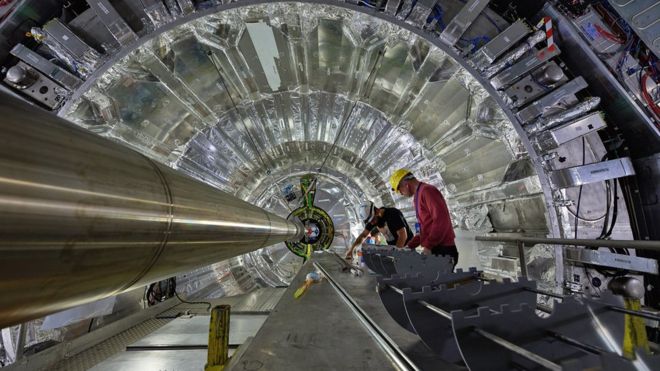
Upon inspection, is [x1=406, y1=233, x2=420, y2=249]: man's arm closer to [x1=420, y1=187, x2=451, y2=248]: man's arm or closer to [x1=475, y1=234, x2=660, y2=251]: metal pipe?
[x1=420, y1=187, x2=451, y2=248]: man's arm

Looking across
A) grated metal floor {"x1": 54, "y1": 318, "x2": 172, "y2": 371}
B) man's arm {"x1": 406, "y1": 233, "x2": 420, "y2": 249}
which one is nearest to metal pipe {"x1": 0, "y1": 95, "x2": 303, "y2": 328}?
grated metal floor {"x1": 54, "y1": 318, "x2": 172, "y2": 371}

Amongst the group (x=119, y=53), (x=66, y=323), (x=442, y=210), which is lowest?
(x=66, y=323)

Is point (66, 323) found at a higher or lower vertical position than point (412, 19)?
lower

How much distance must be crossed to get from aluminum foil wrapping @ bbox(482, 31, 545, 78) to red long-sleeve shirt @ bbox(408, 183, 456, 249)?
1061mm

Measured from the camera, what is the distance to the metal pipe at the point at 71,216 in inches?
13.5

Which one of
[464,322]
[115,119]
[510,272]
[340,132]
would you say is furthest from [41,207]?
[340,132]

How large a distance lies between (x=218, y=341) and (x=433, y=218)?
80.4 inches

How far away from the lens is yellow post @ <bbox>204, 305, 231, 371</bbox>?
1256mm

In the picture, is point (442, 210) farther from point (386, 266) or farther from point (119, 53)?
point (119, 53)

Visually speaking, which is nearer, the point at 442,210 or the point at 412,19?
the point at 412,19

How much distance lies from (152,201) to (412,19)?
8.20 ft

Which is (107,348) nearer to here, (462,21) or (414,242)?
(414,242)

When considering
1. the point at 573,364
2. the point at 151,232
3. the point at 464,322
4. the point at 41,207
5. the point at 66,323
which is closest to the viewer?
the point at 41,207

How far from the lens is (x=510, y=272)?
2.78 m
